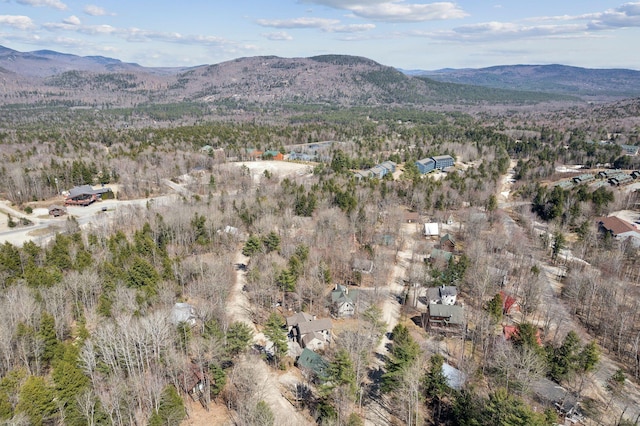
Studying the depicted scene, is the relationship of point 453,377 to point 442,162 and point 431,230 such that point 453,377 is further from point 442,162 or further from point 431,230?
point 442,162

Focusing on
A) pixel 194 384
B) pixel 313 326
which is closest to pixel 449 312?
pixel 313 326

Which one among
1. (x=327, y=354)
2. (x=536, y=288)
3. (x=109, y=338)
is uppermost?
(x=109, y=338)

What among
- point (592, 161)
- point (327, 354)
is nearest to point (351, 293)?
point (327, 354)

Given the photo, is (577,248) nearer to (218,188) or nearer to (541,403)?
(541,403)

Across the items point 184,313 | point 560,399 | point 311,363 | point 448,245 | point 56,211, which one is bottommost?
point 311,363

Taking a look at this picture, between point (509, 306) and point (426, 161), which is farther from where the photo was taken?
point (426, 161)

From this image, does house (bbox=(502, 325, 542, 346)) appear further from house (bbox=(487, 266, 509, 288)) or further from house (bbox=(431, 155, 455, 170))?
house (bbox=(431, 155, 455, 170))
